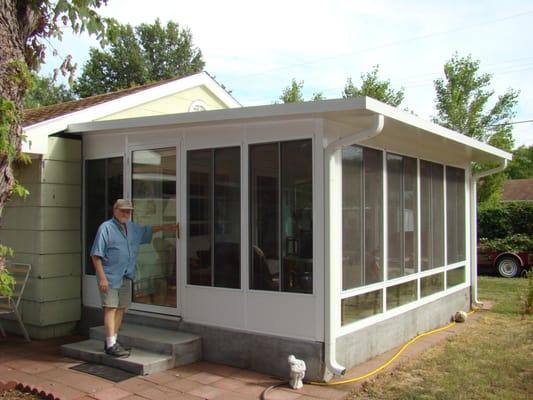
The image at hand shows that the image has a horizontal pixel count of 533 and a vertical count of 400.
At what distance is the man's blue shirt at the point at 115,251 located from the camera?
202 inches

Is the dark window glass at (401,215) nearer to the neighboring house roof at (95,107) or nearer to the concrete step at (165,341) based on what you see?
the concrete step at (165,341)

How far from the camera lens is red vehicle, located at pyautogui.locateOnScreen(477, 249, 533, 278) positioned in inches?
543

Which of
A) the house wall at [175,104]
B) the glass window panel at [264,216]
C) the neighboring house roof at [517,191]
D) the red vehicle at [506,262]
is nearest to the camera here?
the glass window panel at [264,216]

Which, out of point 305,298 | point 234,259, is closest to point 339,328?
point 305,298

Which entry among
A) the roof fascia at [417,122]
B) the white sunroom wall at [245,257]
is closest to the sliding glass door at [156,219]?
the white sunroom wall at [245,257]

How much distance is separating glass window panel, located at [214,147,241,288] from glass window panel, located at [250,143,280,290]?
0.17 m

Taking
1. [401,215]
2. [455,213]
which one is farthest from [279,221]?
[455,213]

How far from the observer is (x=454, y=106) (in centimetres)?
2019

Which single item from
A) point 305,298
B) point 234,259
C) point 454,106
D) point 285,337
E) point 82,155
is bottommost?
point 285,337

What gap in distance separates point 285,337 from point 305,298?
1.39ft

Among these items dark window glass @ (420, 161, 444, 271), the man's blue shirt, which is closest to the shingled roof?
the man's blue shirt

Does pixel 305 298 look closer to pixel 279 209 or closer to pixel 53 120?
pixel 279 209

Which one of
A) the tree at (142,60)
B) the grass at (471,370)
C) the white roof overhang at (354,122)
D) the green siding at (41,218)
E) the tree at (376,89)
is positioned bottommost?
the grass at (471,370)

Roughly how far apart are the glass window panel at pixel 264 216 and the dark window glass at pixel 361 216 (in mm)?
665
